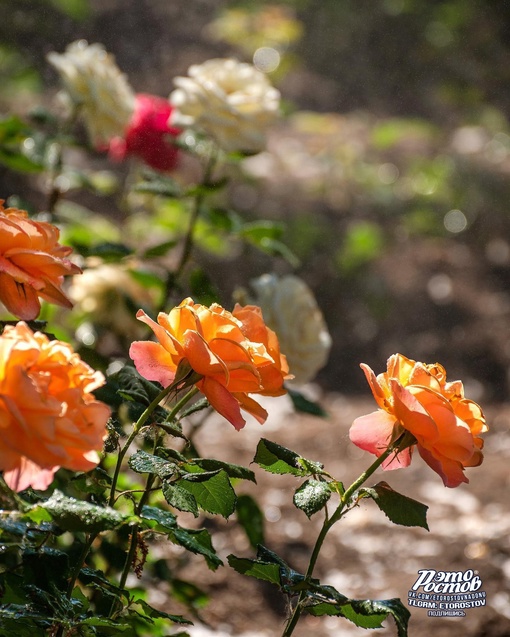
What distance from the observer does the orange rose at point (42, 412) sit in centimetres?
43

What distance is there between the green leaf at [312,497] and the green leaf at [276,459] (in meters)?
0.02

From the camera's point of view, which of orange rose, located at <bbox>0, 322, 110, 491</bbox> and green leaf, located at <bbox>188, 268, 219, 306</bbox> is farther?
green leaf, located at <bbox>188, 268, 219, 306</bbox>

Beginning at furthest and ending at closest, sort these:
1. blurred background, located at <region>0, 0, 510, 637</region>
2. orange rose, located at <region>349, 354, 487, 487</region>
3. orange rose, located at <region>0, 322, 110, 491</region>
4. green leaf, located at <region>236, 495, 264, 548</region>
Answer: blurred background, located at <region>0, 0, 510, 637</region> → green leaf, located at <region>236, 495, 264, 548</region> → orange rose, located at <region>349, 354, 487, 487</region> → orange rose, located at <region>0, 322, 110, 491</region>

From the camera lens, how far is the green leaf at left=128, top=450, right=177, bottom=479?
1.74 ft

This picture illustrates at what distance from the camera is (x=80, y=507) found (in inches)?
19.3

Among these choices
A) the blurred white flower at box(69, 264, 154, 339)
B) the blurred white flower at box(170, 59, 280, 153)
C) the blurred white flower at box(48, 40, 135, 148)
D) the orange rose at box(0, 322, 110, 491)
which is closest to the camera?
the orange rose at box(0, 322, 110, 491)

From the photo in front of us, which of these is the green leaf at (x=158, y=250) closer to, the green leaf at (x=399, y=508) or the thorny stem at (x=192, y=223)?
the thorny stem at (x=192, y=223)

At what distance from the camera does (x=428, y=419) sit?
0.53 meters

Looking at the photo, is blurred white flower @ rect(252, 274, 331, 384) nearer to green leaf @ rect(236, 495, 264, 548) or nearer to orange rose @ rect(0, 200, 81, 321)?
green leaf @ rect(236, 495, 264, 548)

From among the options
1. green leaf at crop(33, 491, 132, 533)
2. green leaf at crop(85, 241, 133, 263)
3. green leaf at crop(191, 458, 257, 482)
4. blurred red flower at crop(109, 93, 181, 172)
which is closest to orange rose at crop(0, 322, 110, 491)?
green leaf at crop(33, 491, 132, 533)

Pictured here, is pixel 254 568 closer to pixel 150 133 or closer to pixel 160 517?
pixel 160 517

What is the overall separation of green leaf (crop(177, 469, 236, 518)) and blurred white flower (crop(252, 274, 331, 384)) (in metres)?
0.45

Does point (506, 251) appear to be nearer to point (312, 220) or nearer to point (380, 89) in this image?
point (312, 220)

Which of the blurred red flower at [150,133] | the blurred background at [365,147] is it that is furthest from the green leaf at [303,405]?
the blurred background at [365,147]
